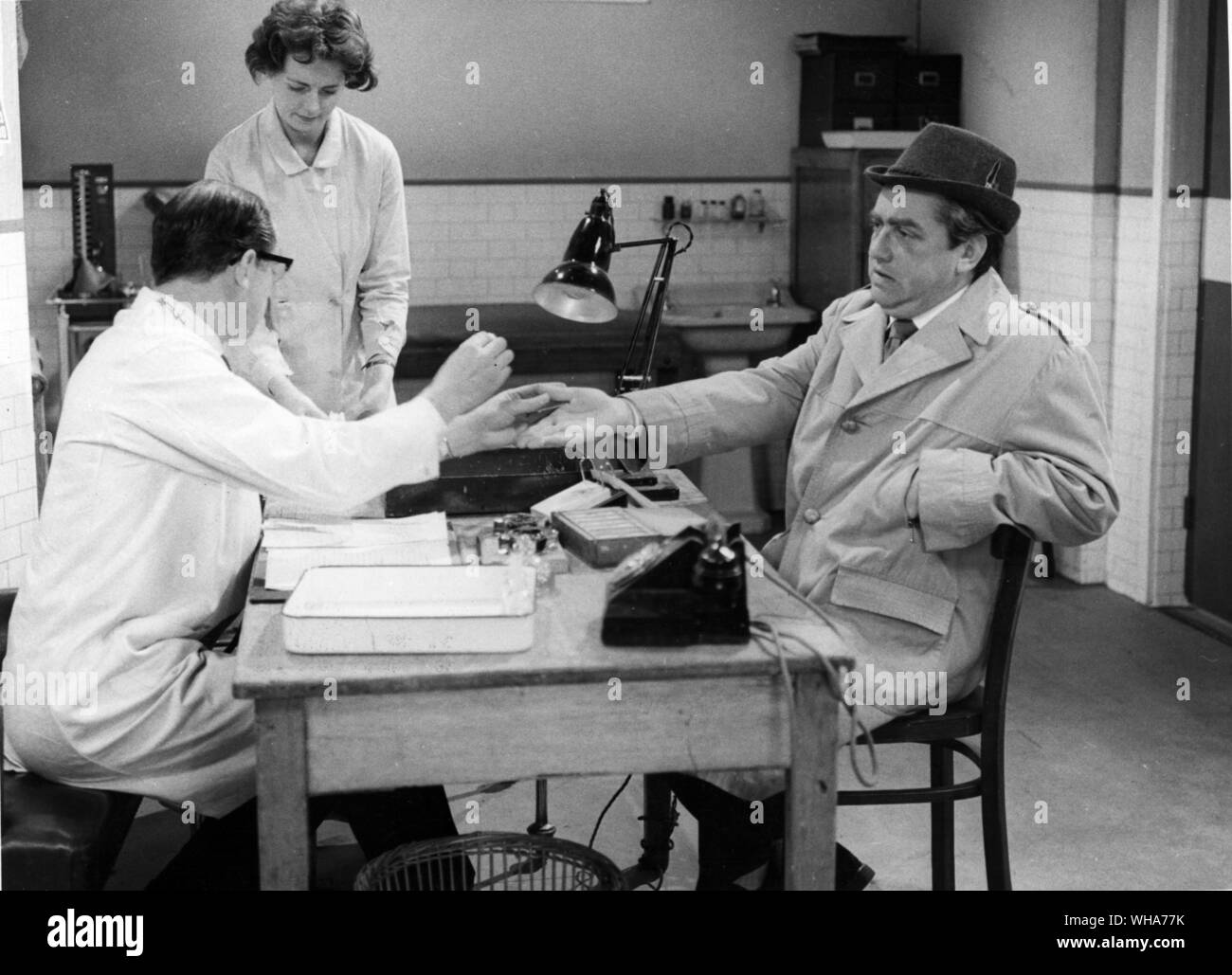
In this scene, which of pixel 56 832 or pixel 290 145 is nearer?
pixel 56 832

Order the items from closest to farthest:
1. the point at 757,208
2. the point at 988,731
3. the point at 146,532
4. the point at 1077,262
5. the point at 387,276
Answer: the point at 146,532 → the point at 988,731 → the point at 387,276 → the point at 1077,262 → the point at 757,208

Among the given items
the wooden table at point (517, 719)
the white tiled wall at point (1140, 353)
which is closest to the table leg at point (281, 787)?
the wooden table at point (517, 719)

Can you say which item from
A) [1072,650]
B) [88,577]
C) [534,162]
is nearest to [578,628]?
[88,577]

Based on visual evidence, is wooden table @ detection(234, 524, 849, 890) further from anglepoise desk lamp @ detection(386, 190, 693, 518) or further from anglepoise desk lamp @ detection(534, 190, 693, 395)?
anglepoise desk lamp @ detection(534, 190, 693, 395)

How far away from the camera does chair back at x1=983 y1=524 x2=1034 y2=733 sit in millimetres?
2961

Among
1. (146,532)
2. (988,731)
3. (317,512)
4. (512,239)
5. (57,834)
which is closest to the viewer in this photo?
(57,834)

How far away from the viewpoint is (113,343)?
2.88 metres

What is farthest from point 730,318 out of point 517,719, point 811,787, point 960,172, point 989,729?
point 517,719

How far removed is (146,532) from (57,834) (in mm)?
562

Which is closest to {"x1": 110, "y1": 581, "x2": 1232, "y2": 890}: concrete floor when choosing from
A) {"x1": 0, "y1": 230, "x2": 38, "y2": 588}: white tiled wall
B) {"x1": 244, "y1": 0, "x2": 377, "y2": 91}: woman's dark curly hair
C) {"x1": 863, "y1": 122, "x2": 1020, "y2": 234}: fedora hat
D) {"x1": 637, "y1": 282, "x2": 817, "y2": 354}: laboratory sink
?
{"x1": 0, "y1": 230, "x2": 38, "y2": 588}: white tiled wall

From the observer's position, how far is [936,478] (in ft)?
9.76

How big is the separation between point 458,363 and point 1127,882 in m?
2.06

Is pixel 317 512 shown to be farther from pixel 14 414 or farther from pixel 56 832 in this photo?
pixel 56 832

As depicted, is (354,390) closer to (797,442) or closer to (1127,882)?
(797,442)
